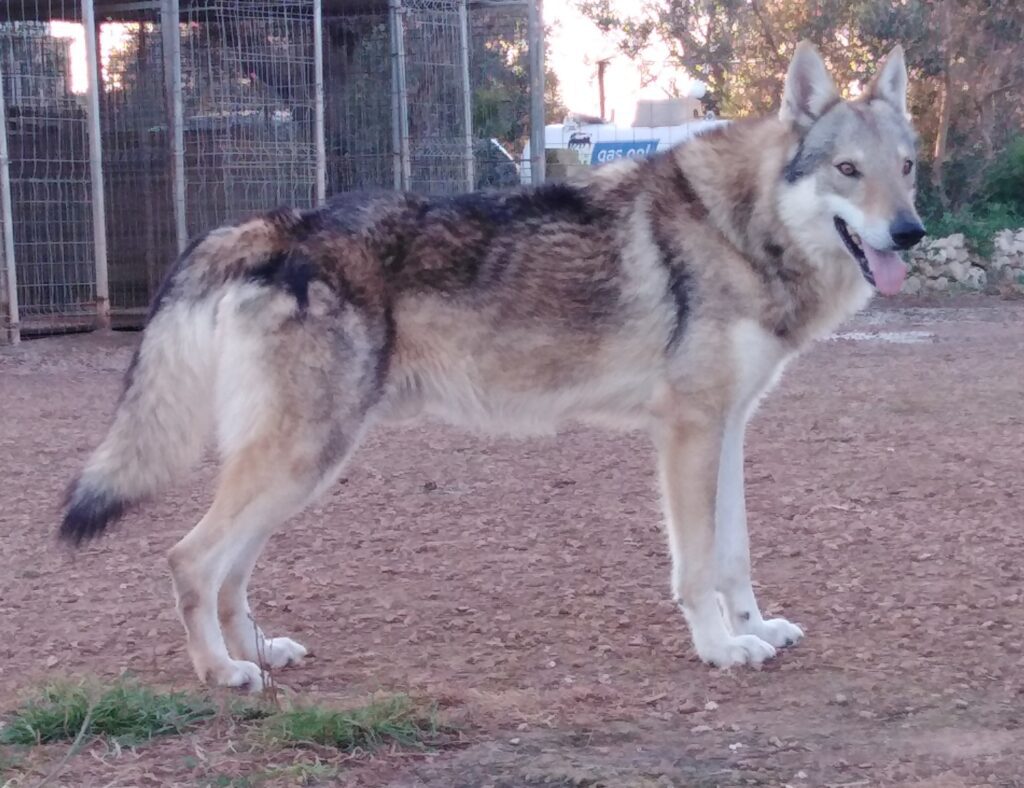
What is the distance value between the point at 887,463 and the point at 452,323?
12.2 feet

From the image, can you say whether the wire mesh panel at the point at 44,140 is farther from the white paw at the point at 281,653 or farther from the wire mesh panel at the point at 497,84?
the white paw at the point at 281,653

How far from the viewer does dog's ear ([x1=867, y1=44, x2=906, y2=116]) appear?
15.7 ft

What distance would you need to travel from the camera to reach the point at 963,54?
63.9ft

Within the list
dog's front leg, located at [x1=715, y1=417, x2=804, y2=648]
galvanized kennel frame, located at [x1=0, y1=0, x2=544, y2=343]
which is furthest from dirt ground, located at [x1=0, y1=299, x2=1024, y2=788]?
galvanized kennel frame, located at [x1=0, y1=0, x2=544, y2=343]

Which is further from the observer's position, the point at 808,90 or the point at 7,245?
the point at 7,245

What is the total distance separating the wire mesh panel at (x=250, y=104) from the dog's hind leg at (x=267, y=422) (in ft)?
27.7

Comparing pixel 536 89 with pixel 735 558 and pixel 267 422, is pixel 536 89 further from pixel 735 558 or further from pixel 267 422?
pixel 267 422

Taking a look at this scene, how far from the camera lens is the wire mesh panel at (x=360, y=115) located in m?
13.5

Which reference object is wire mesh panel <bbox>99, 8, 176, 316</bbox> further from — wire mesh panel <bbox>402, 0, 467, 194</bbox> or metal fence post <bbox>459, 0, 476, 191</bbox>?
metal fence post <bbox>459, 0, 476, 191</bbox>

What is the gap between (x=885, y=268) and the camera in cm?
443

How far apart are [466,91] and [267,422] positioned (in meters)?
9.61

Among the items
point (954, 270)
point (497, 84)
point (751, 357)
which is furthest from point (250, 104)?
point (954, 270)

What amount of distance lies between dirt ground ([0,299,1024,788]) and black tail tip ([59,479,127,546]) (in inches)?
7.3

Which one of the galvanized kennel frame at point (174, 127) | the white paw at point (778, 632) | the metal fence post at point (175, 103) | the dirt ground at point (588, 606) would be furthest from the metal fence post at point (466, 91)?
the white paw at point (778, 632)
